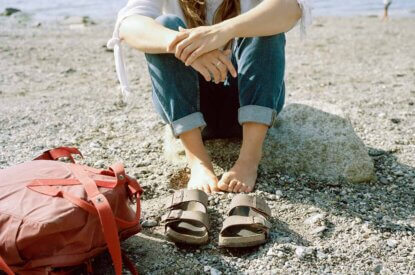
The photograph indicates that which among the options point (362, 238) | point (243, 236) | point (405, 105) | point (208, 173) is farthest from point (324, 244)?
point (405, 105)

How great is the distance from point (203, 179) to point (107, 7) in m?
14.0

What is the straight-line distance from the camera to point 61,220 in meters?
1.94

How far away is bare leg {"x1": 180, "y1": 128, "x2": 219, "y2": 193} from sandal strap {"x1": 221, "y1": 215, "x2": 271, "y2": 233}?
1.60ft

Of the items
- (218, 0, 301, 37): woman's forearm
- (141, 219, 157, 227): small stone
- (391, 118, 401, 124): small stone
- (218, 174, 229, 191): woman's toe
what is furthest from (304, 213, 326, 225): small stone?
(391, 118, 401, 124): small stone

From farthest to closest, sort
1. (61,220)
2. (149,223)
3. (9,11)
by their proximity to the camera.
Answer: (9,11)
(149,223)
(61,220)

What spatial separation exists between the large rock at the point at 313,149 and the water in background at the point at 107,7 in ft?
37.4

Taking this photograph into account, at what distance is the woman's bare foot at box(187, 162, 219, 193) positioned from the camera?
Result: 9.40 feet

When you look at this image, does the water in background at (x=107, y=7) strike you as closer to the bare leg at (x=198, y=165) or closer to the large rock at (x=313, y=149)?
the large rock at (x=313, y=149)

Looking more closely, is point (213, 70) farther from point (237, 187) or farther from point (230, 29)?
point (237, 187)

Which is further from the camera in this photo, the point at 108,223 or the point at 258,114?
the point at 258,114

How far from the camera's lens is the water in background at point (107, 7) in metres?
14.3

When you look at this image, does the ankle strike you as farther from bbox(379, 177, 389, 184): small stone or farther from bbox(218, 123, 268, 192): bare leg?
bbox(379, 177, 389, 184): small stone

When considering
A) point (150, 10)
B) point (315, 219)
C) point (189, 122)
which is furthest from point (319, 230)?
point (150, 10)

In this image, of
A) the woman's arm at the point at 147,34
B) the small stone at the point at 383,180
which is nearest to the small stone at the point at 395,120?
the small stone at the point at 383,180
